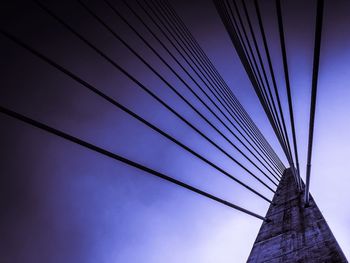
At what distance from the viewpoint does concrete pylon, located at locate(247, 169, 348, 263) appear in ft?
8.99

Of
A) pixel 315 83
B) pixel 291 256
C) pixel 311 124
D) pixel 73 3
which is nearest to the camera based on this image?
pixel 315 83

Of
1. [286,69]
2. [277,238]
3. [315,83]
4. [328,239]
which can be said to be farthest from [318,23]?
[277,238]

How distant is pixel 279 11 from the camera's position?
2562 millimetres

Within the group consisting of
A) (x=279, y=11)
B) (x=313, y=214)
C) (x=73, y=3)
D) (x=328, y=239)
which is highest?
(x=73, y=3)

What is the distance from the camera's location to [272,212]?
4.60 metres

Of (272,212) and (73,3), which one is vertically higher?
(73,3)

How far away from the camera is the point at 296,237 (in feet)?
10.9

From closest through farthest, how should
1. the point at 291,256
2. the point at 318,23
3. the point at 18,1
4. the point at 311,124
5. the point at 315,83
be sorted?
the point at 318,23 < the point at 315,83 < the point at 311,124 < the point at 291,256 < the point at 18,1

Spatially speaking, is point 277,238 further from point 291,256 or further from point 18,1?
point 18,1

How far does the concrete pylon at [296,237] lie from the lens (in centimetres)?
274

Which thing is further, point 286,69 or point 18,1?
point 18,1

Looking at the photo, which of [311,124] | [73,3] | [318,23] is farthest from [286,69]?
[73,3]

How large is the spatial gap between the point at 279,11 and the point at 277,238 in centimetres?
249

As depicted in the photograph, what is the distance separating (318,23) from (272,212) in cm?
343
